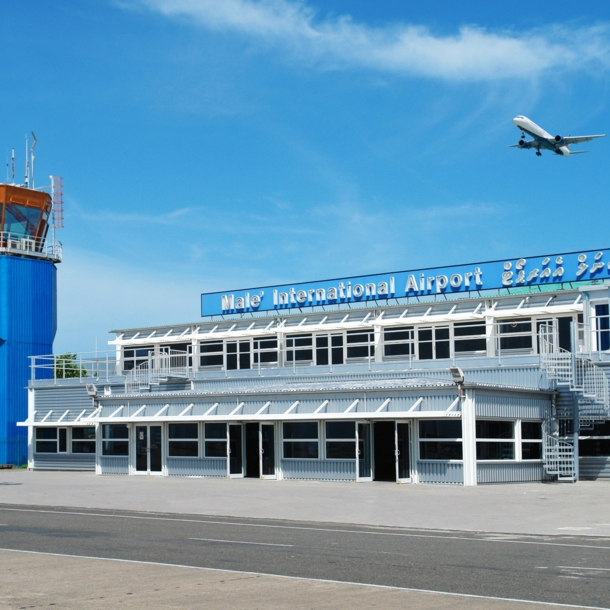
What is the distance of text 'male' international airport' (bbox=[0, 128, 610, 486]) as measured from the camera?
101ft

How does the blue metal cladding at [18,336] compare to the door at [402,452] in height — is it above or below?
above

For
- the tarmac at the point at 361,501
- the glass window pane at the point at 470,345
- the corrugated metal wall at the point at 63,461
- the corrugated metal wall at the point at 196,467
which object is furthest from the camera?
the corrugated metal wall at the point at 63,461

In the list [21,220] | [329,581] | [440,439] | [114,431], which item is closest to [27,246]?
[21,220]

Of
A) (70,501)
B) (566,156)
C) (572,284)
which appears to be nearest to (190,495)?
(70,501)

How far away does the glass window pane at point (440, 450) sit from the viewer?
2972cm

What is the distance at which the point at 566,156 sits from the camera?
47938 millimetres

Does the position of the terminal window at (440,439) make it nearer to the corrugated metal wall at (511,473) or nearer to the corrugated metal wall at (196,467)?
the corrugated metal wall at (511,473)

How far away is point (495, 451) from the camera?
99.5ft

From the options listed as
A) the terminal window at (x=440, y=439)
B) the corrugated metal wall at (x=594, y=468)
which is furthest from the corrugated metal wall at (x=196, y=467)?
the corrugated metal wall at (x=594, y=468)

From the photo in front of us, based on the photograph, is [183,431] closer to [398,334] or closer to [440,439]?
[440,439]

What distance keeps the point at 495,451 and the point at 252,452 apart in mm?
9251

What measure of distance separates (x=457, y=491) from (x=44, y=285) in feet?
102

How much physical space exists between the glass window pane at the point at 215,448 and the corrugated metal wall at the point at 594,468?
43.2ft

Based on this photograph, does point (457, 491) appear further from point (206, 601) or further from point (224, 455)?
point (206, 601)
